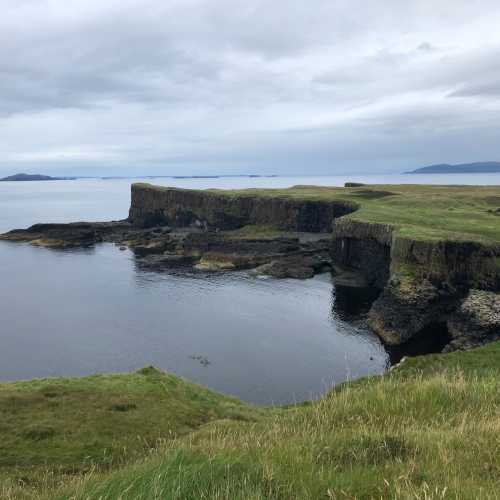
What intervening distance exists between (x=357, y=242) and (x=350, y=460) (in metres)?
66.4

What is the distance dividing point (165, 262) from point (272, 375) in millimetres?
51378

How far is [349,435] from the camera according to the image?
8234mm

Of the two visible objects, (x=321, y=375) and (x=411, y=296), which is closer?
(x=321, y=375)

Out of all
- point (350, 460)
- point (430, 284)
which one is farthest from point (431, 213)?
point (350, 460)

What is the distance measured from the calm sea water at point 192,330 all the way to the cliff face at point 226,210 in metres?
34.4

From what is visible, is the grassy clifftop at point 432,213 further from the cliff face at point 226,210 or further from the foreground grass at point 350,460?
the foreground grass at point 350,460

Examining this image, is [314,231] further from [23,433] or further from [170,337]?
[23,433]

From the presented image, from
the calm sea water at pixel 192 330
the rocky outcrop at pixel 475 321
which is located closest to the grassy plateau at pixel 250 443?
the calm sea water at pixel 192 330

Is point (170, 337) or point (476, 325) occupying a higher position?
point (476, 325)

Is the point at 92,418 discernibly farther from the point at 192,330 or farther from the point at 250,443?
the point at 192,330

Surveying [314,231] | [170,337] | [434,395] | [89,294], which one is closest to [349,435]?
[434,395]

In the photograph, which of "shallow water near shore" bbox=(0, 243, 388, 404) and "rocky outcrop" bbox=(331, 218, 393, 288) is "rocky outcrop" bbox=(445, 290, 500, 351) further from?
"rocky outcrop" bbox=(331, 218, 393, 288)

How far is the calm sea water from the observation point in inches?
1543

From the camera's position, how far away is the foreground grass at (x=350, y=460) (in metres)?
5.82
